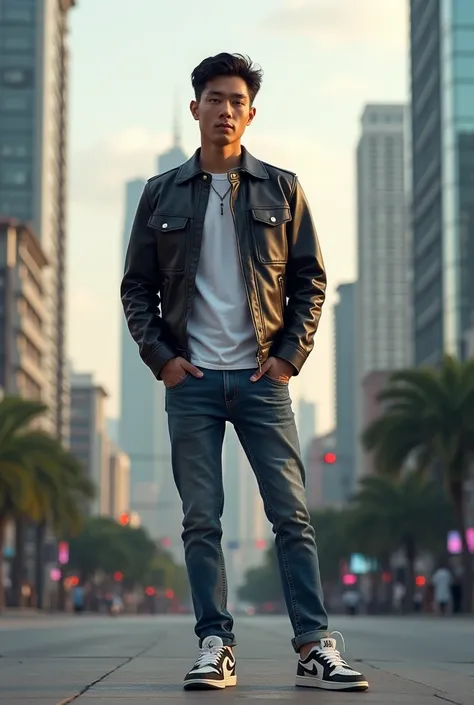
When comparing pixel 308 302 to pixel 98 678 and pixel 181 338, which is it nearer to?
pixel 181 338

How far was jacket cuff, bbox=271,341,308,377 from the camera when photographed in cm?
650

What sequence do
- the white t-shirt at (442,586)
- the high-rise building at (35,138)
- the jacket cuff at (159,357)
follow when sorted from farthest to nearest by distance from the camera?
the high-rise building at (35,138), the white t-shirt at (442,586), the jacket cuff at (159,357)

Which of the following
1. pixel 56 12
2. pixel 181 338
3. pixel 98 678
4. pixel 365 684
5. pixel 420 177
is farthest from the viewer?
pixel 56 12

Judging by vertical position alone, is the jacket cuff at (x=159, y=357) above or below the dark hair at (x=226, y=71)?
below

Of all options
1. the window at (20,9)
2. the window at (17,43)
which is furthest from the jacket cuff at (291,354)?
the window at (20,9)

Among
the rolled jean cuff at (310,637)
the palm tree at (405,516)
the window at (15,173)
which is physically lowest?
the rolled jean cuff at (310,637)

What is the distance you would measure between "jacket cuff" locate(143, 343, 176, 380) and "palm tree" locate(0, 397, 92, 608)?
1560 inches

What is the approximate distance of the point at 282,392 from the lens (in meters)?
6.56

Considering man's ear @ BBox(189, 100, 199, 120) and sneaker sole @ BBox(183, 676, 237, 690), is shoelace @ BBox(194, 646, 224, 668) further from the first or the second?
man's ear @ BBox(189, 100, 199, 120)

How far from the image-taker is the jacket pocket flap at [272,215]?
658 cm

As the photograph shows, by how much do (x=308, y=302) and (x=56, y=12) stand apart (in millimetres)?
151373

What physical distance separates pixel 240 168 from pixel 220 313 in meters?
0.69

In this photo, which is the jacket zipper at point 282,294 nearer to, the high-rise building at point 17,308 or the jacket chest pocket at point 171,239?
the jacket chest pocket at point 171,239

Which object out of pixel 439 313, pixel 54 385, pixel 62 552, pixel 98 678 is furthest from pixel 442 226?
pixel 98 678
